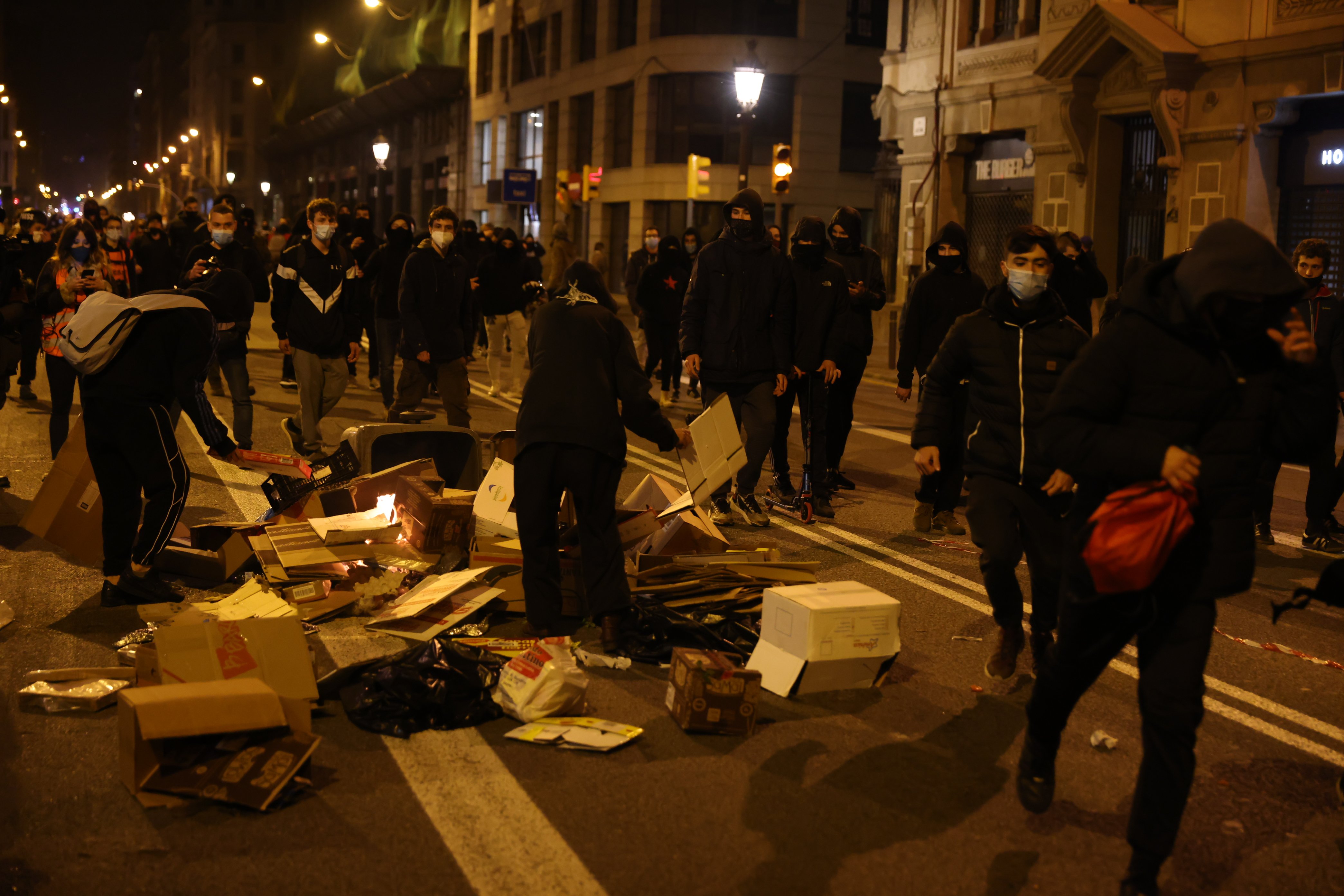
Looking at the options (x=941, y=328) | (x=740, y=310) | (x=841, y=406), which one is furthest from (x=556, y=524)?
(x=841, y=406)

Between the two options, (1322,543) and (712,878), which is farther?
(1322,543)

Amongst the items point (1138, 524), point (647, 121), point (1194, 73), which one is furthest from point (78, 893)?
point (647, 121)

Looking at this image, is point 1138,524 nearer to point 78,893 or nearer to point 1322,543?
point 78,893

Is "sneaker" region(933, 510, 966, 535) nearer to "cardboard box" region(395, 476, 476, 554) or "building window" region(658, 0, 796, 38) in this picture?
"cardboard box" region(395, 476, 476, 554)

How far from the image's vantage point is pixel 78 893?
371 centimetres

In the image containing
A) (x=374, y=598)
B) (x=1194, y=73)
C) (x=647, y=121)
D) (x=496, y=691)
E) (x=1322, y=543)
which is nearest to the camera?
(x=496, y=691)

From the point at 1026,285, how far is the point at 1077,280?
13.7 ft

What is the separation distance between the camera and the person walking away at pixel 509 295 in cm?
1573

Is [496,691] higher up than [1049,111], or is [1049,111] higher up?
[1049,111]

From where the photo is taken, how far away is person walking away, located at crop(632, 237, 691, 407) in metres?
15.1

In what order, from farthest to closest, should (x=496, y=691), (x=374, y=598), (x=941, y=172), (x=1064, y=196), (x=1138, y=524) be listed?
(x=941, y=172), (x=1064, y=196), (x=374, y=598), (x=496, y=691), (x=1138, y=524)

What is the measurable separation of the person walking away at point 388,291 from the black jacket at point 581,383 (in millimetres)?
7672

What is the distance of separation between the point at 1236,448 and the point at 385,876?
8.74ft

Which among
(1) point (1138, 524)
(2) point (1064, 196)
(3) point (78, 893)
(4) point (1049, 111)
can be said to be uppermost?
(4) point (1049, 111)
